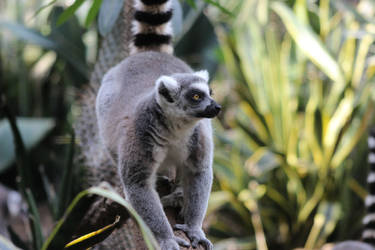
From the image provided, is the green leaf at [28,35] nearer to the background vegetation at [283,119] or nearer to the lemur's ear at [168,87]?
the background vegetation at [283,119]

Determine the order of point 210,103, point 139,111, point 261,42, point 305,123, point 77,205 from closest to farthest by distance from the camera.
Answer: point 77,205 → point 210,103 → point 139,111 → point 305,123 → point 261,42

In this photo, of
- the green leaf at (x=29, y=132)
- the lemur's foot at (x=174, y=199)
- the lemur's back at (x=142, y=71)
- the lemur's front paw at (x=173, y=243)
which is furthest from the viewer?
the green leaf at (x=29, y=132)

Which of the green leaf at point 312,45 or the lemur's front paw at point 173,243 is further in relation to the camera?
the green leaf at point 312,45

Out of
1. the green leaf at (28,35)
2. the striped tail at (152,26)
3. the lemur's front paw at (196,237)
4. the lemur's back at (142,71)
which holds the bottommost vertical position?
the lemur's front paw at (196,237)

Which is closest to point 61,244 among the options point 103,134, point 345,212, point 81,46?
point 103,134

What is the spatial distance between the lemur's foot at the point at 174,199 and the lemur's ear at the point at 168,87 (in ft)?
1.51

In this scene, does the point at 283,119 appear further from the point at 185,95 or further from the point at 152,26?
the point at 185,95

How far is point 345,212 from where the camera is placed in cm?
497

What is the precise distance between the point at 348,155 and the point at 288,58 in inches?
44.5

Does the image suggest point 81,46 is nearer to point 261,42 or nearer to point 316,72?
point 261,42

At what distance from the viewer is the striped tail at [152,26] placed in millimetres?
2936

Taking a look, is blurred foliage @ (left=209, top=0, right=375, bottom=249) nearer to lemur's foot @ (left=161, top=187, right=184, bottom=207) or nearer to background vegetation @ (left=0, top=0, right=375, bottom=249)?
background vegetation @ (left=0, top=0, right=375, bottom=249)

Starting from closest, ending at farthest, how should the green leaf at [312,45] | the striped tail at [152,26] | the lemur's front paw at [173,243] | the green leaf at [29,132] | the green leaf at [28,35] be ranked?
the lemur's front paw at [173,243] → the striped tail at [152,26] → the green leaf at [312,45] → the green leaf at [28,35] → the green leaf at [29,132]

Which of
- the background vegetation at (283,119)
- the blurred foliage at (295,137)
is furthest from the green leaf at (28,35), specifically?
the blurred foliage at (295,137)
